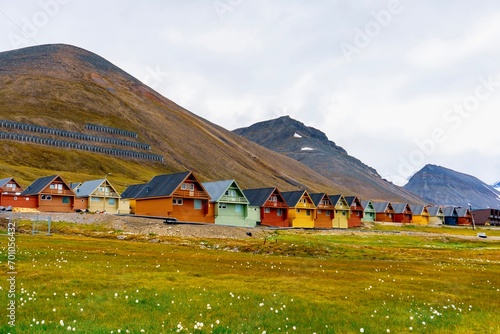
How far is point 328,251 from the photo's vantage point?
1982 inches

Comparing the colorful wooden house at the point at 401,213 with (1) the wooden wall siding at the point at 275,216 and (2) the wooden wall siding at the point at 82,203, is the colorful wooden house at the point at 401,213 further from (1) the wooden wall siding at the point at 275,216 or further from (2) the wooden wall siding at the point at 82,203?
(2) the wooden wall siding at the point at 82,203

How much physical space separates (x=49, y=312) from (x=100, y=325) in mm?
2583

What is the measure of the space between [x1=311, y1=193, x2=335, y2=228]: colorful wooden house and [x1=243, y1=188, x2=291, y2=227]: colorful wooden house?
524 inches

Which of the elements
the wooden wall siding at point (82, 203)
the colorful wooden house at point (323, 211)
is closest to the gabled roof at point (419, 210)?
the colorful wooden house at point (323, 211)

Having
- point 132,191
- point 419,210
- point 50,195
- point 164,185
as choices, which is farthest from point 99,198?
point 419,210

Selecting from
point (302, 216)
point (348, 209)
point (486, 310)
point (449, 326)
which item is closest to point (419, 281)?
point (486, 310)

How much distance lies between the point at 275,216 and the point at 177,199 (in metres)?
32.2

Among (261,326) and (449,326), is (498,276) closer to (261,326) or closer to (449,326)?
(449,326)

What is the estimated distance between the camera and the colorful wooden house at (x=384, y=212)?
17462cm

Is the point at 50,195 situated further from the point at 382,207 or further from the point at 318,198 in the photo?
the point at 382,207

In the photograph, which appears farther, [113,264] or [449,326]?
[113,264]

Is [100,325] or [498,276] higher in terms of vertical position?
[100,325]

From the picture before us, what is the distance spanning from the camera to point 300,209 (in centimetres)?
11825

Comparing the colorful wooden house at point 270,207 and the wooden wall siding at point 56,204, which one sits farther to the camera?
the colorful wooden house at point 270,207
